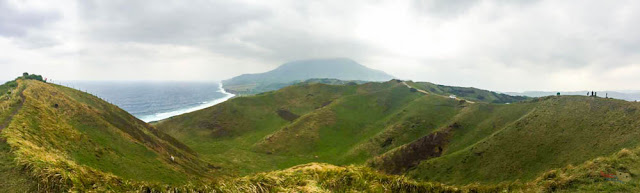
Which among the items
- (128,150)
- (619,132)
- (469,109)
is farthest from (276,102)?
(619,132)

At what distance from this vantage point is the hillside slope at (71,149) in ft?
46.2

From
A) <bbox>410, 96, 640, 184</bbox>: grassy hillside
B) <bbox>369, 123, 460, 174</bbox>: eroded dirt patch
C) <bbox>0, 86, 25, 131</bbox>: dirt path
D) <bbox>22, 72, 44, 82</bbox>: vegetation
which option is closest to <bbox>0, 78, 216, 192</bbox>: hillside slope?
<bbox>0, 86, 25, 131</bbox>: dirt path

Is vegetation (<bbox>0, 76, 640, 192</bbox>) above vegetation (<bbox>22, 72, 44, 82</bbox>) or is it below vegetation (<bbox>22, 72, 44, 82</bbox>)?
below

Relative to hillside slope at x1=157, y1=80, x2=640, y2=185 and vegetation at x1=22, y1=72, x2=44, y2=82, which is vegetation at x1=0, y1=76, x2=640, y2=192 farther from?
vegetation at x1=22, y1=72, x2=44, y2=82

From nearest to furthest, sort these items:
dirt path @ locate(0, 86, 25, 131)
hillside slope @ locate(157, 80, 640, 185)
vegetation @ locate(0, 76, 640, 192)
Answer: vegetation @ locate(0, 76, 640, 192), dirt path @ locate(0, 86, 25, 131), hillside slope @ locate(157, 80, 640, 185)

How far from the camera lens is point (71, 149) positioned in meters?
28.0

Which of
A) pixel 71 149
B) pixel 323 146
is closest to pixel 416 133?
pixel 323 146

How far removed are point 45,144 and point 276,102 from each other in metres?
117

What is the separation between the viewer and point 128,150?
37500 millimetres

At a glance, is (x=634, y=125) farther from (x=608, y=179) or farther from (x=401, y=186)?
(x=401, y=186)

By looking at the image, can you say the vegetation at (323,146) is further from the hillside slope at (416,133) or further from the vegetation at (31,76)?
the vegetation at (31,76)

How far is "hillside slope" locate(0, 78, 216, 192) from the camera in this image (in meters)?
14.1

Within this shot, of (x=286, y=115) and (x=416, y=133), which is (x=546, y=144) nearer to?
(x=416, y=133)

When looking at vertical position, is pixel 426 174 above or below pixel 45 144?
below
